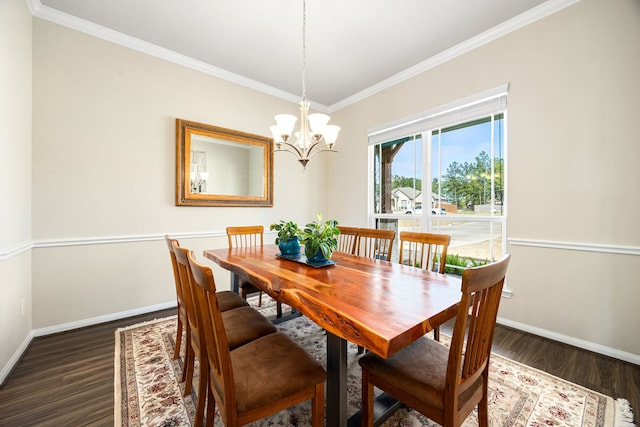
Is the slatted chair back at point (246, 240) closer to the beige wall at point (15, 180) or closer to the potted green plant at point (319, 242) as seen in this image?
the potted green plant at point (319, 242)

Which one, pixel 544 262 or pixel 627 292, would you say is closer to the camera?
pixel 627 292

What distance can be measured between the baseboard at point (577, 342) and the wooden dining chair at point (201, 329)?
228 cm

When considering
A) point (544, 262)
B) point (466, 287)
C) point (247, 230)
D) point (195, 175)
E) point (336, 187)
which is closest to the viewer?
point (466, 287)

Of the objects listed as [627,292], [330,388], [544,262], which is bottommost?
[330,388]

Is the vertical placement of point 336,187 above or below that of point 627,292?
above

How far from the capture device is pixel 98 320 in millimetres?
2486

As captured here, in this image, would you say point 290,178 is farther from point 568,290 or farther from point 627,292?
point 627,292

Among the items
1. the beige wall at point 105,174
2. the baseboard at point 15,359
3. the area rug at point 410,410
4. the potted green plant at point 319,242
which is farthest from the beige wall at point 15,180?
the potted green plant at point 319,242

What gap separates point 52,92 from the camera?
2.30m

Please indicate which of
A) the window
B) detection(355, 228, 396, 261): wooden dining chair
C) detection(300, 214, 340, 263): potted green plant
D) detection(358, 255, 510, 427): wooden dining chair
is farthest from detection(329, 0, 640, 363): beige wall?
detection(300, 214, 340, 263): potted green plant

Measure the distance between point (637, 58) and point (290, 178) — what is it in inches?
135

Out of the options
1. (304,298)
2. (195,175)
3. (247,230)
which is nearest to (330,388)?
(304,298)

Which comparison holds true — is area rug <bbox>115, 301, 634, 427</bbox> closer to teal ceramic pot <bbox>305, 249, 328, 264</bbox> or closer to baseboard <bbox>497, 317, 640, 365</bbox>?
baseboard <bbox>497, 317, 640, 365</bbox>

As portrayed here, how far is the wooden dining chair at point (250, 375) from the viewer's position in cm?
92
